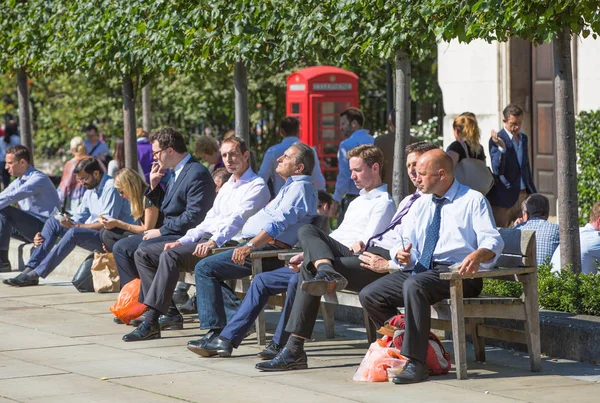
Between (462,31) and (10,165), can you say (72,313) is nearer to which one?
(10,165)

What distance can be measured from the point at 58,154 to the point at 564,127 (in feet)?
63.7

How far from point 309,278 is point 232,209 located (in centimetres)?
168

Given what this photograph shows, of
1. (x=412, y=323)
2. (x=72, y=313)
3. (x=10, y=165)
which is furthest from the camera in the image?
(x=10, y=165)

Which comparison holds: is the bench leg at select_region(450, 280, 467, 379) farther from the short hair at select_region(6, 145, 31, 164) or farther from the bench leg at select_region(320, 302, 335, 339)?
the short hair at select_region(6, 145, 31, 164)

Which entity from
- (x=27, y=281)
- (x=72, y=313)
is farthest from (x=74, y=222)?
(x=72, y=313)

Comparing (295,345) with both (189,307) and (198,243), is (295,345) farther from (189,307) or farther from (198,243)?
(189,307)

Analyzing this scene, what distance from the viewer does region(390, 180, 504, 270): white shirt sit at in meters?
7.50

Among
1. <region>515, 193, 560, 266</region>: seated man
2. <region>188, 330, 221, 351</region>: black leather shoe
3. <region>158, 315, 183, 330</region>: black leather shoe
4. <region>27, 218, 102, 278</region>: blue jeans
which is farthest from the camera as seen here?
<region>27, 218, 102, 278</region>: blue jeans

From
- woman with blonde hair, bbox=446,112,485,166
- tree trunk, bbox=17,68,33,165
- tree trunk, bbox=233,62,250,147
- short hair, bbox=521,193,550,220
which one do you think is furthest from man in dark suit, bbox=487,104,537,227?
tree trunk, bbox=17,68,33,165

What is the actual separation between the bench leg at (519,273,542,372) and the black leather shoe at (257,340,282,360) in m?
1.69

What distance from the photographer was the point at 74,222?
41.4 feet

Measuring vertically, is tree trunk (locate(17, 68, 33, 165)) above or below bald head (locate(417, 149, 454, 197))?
above

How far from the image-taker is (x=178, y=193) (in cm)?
994

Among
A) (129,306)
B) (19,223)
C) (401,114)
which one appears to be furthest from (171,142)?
(19,223)
